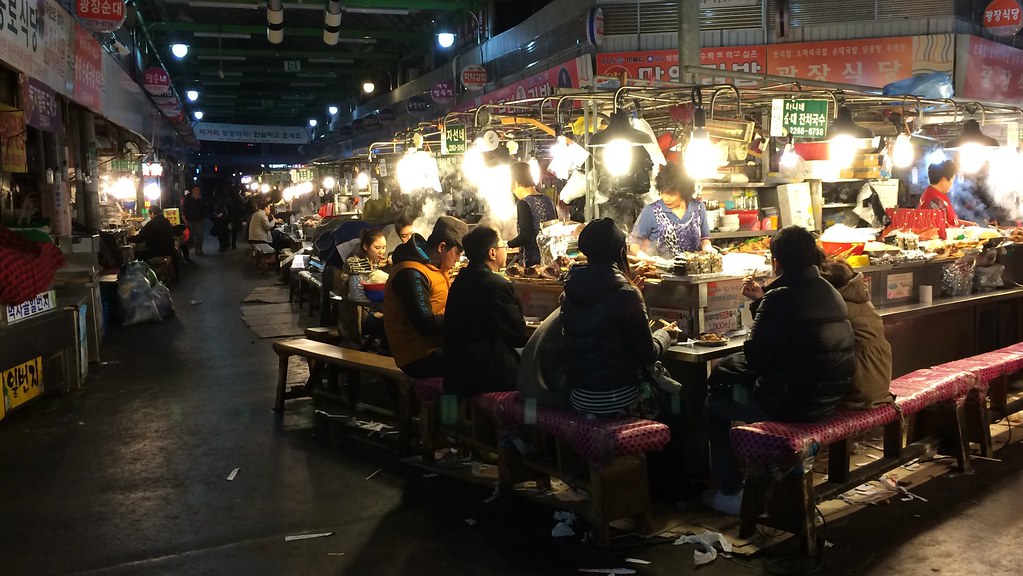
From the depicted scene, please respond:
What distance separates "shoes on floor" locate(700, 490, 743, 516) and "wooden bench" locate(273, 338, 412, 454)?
2.48m

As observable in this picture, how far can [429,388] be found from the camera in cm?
648

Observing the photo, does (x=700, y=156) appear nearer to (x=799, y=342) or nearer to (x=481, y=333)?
(x=481, y=333)

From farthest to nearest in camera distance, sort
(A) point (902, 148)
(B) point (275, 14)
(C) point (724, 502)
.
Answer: (B) point (275, 14), (A) point (902, 148), (C) point (724, 502)

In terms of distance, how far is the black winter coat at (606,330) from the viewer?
4988 millimetres

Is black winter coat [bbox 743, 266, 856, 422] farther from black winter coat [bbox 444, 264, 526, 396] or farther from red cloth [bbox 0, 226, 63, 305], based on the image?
red cloth [bbox 0, 226, 63, 305]

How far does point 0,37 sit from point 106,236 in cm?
661

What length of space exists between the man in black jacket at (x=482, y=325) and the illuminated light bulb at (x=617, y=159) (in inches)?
78.4

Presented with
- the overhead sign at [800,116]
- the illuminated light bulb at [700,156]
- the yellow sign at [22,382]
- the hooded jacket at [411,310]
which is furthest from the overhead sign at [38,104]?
the overhead sign at [800,116]

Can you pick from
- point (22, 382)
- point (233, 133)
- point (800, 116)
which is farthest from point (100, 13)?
point (233, 133)

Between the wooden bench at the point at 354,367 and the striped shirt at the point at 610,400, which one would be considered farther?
the wooden bench at the point at 354,367

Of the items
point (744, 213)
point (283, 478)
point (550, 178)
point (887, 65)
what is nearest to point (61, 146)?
point (550, 178)

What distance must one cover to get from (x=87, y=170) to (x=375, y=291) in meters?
8.41

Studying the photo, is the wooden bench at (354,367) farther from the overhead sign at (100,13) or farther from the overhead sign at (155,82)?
the overhead sign at (155,82)

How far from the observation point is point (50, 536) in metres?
5.28
